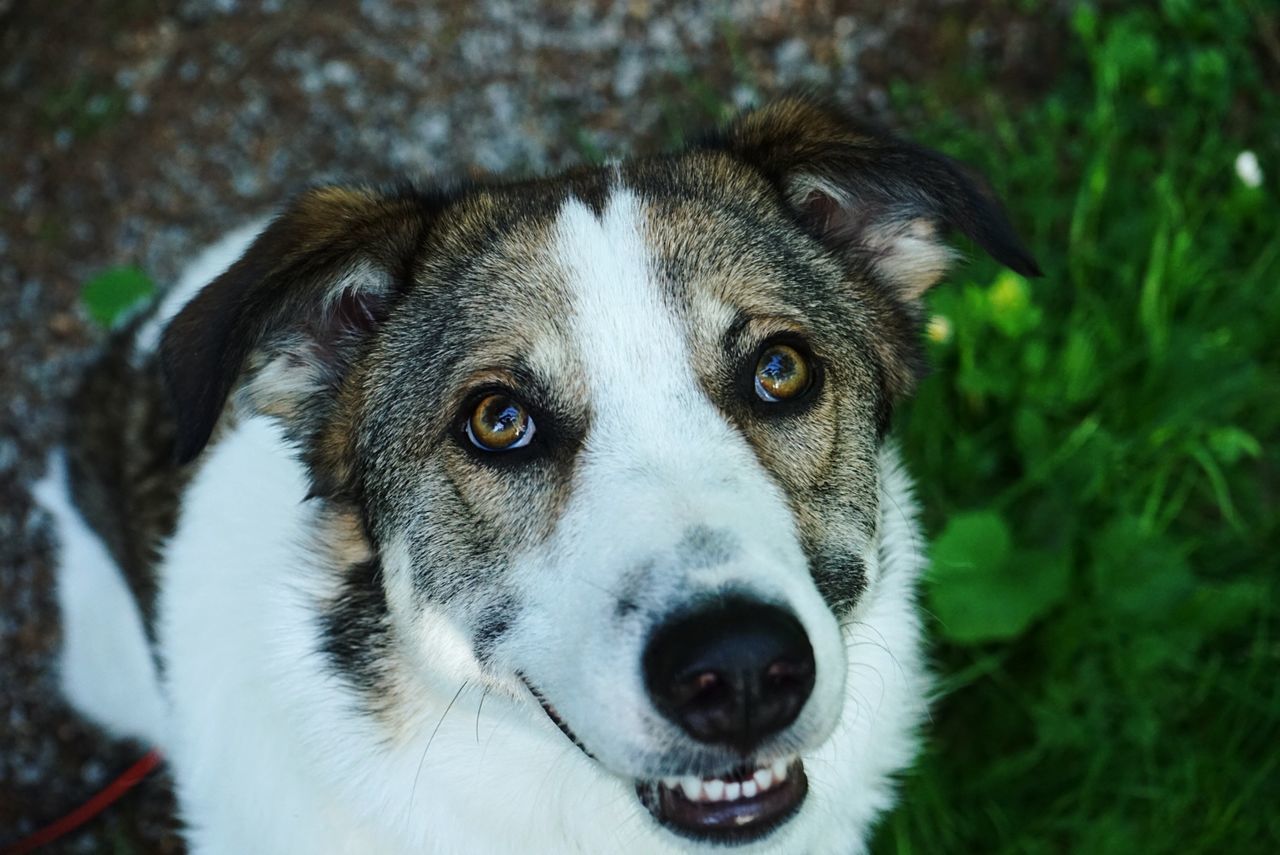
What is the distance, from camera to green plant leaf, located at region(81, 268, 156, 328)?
454 centimetres

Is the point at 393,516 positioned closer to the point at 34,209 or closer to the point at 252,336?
the point at 252,336

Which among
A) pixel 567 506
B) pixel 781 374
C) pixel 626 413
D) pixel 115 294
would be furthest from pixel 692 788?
pixel 115 294

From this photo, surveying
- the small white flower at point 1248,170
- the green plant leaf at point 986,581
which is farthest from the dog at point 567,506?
the small white flower at point 1248,170

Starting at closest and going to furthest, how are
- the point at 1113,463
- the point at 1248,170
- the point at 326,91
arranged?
1. the point at 1113,463
2. the point at 1248,170
3. the point at 326,91

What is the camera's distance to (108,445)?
3758 millimetres

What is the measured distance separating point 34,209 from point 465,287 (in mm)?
3223

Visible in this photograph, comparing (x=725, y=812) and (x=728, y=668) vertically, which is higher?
(x=728, y=668)

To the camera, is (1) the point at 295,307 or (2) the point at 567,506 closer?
(2) the point at 567,506

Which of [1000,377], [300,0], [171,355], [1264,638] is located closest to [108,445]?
[171,355]

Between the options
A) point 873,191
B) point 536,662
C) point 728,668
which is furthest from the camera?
point 873,191

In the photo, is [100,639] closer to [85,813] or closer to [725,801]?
[85,813]

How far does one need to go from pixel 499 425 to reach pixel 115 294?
9.06ft

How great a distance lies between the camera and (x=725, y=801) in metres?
2.46

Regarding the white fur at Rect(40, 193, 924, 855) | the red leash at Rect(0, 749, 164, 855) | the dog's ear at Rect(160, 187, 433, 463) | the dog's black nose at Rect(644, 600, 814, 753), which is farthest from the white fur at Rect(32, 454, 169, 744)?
the dog's black nose at Rect(644, 600, 814, 753)
